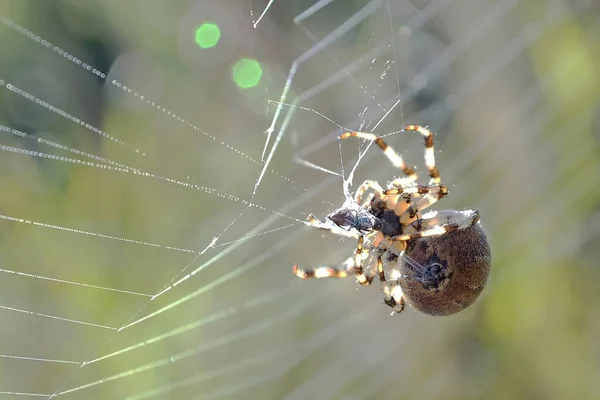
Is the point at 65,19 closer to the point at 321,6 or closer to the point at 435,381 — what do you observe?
the point at 321,6

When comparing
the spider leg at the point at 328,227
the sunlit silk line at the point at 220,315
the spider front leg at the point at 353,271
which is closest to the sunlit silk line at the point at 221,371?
the sunlit silk line at the point at 220,315

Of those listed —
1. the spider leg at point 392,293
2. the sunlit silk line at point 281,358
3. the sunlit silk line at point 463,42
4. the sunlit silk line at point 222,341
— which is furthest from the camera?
the sunlit silk line at point 463,42

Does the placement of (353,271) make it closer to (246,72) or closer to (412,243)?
(412,243)

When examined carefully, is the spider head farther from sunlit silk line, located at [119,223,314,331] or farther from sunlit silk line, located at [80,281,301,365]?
sunlit silk line, located at [80,281,301,365]

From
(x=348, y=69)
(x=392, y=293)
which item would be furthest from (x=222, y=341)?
(x=348, y=69)

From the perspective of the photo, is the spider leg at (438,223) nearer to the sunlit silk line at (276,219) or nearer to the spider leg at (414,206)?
the spider leg at (414,206)

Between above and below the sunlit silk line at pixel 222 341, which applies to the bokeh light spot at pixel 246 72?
above

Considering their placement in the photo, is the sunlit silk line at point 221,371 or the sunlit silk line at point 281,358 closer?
the sunlit silk line at point 221,371

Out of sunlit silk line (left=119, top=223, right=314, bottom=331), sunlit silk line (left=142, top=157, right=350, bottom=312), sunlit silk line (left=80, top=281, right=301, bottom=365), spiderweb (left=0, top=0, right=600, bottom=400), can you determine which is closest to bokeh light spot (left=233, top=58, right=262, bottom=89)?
spiderweb (left=0, top=0, right=600, bottom=400)
